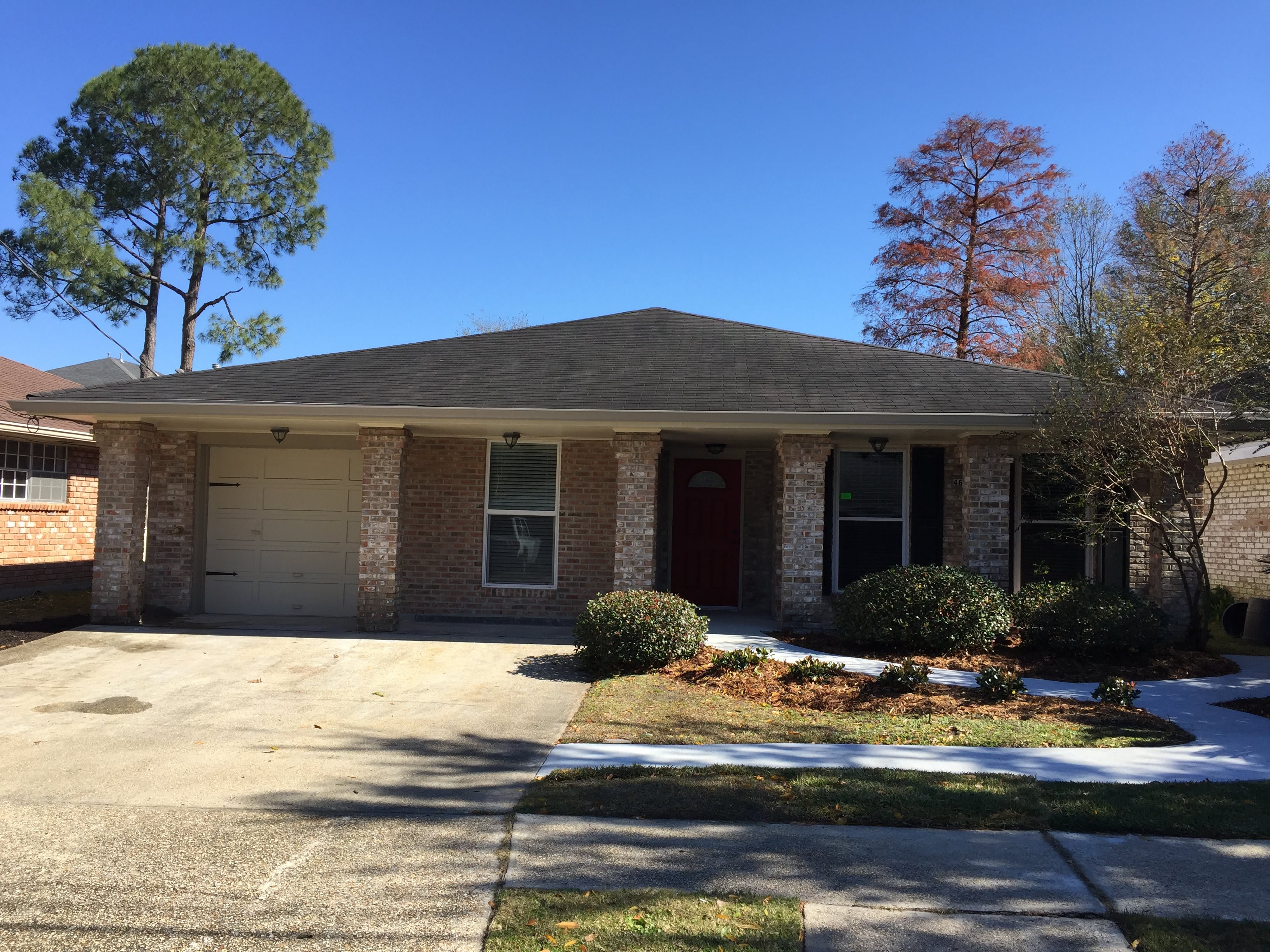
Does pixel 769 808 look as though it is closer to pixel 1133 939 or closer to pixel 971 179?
pixel 1133 939

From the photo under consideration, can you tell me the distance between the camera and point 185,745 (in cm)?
667

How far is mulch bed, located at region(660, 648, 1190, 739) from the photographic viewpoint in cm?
750

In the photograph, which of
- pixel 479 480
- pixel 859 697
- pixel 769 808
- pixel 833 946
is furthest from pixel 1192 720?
pixel 479 480

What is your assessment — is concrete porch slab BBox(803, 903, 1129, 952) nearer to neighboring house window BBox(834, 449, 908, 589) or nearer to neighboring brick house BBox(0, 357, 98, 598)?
neighboring house window BBox(834, 449, 908, 589)

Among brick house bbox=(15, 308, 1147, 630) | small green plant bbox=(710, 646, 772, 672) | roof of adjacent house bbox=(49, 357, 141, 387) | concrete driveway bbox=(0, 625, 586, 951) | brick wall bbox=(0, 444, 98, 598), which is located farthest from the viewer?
roof of adjacent house bbox=(49, 357, 141, 387)

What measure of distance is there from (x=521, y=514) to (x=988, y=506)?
5.98 metres

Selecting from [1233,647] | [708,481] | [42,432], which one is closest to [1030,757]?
[1233,647]

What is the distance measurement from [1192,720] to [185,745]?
7.86m

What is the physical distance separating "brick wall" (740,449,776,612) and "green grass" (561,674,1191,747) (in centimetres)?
553

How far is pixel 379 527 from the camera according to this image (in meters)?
11.1

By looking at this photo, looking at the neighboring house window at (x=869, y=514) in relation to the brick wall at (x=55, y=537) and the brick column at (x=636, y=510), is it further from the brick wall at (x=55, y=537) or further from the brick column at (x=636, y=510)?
the brick wall at (x=55, y=537)

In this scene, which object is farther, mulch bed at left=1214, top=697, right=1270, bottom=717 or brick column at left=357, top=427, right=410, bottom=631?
brick column at left=357, top=427, right=410, bottom=631

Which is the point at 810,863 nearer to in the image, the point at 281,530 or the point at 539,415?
the point at 539,415

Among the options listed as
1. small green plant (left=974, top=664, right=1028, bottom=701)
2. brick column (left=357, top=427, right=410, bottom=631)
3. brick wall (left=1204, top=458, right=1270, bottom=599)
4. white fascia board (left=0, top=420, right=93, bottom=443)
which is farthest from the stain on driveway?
brick wall (left=1204, top=458, right=1270, bottom=599)
